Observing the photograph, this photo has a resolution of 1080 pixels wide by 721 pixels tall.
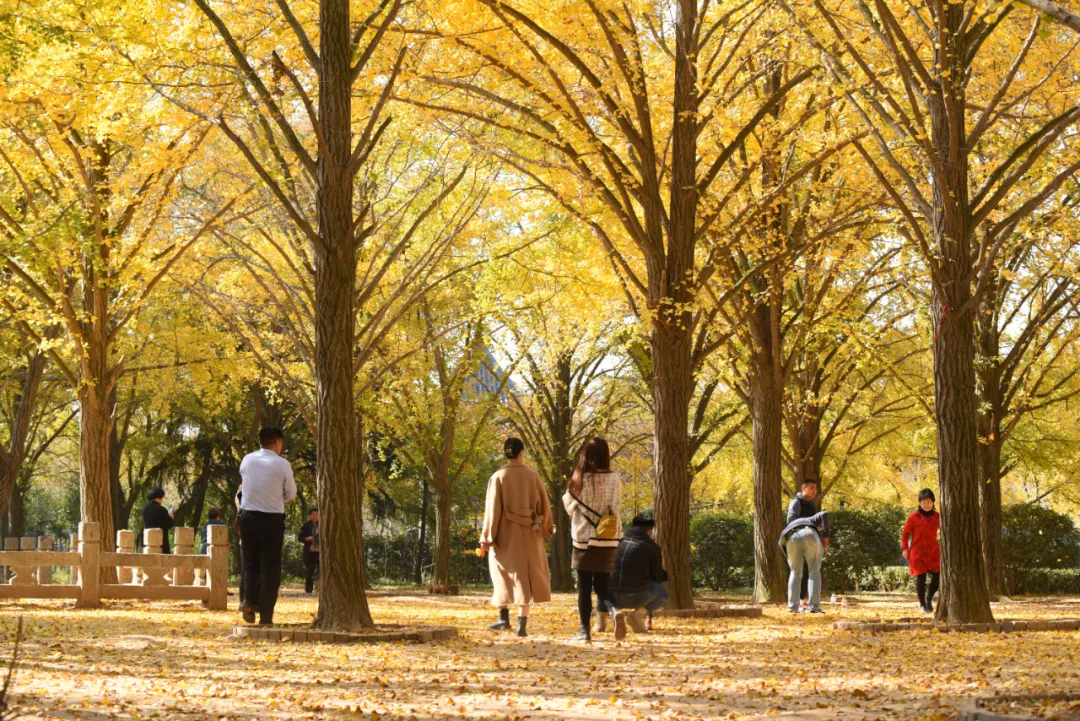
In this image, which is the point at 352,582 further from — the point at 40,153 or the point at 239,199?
the point at 40,153

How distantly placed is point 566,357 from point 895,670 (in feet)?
70.3

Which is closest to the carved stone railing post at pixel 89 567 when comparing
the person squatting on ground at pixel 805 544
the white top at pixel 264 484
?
the white top at pixel 264 484

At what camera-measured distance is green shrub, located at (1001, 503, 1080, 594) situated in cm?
2769

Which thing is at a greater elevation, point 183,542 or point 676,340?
point 676,340

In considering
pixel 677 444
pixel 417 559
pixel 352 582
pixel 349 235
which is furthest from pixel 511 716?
pixel 417 559

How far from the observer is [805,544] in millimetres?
16062

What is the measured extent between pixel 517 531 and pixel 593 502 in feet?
3.06

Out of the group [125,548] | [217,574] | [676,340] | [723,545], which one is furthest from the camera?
[723,545]

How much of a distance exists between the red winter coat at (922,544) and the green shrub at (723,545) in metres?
15.5

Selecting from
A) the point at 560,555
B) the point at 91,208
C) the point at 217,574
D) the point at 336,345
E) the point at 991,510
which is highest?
the point at 91,208

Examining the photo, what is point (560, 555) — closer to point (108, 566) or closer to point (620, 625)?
point (108, 566)

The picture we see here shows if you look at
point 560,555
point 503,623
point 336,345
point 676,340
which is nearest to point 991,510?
point 676,340

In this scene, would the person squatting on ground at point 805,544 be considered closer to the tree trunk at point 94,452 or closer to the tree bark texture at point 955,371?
the tree bark texture at point 955,371

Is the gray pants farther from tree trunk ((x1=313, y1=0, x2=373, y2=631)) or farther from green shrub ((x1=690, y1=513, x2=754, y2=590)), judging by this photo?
green shrub ((x1=690, y1=513, x2=754, y2=590))
